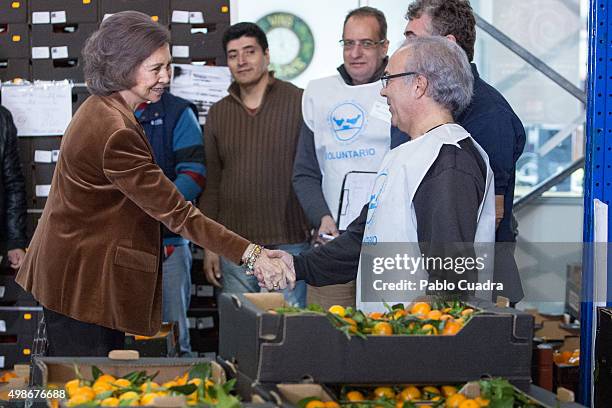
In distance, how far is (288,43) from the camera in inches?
238

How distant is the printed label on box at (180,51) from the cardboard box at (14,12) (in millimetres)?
880

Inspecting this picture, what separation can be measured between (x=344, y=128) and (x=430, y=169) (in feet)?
5.50

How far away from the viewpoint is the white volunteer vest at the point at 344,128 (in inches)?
165

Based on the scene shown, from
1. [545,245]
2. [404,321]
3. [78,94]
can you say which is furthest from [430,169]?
[545,245]

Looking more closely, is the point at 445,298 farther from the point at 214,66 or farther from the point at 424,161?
the point at 214,66

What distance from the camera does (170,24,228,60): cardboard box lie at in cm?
554

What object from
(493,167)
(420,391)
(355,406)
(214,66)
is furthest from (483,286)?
(214,66)

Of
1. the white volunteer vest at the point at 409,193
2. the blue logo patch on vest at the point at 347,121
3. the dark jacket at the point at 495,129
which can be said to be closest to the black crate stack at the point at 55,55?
the blue logo patch on vest at the point at 347,121

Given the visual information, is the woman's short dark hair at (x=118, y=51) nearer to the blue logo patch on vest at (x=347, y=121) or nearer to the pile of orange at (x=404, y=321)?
the pile of orange at (x=404, y=321)

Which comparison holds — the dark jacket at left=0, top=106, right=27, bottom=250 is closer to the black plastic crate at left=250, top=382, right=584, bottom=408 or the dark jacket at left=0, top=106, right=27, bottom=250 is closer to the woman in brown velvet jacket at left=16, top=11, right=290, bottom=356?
the woman in brown velvet jacket at left=16, top=11, right=290, bottom=356

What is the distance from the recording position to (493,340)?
205 cm

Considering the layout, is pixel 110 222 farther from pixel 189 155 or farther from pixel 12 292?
pixel 12 292

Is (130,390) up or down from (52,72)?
down

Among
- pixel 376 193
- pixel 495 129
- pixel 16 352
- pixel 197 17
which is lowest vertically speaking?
pixel 16 352
